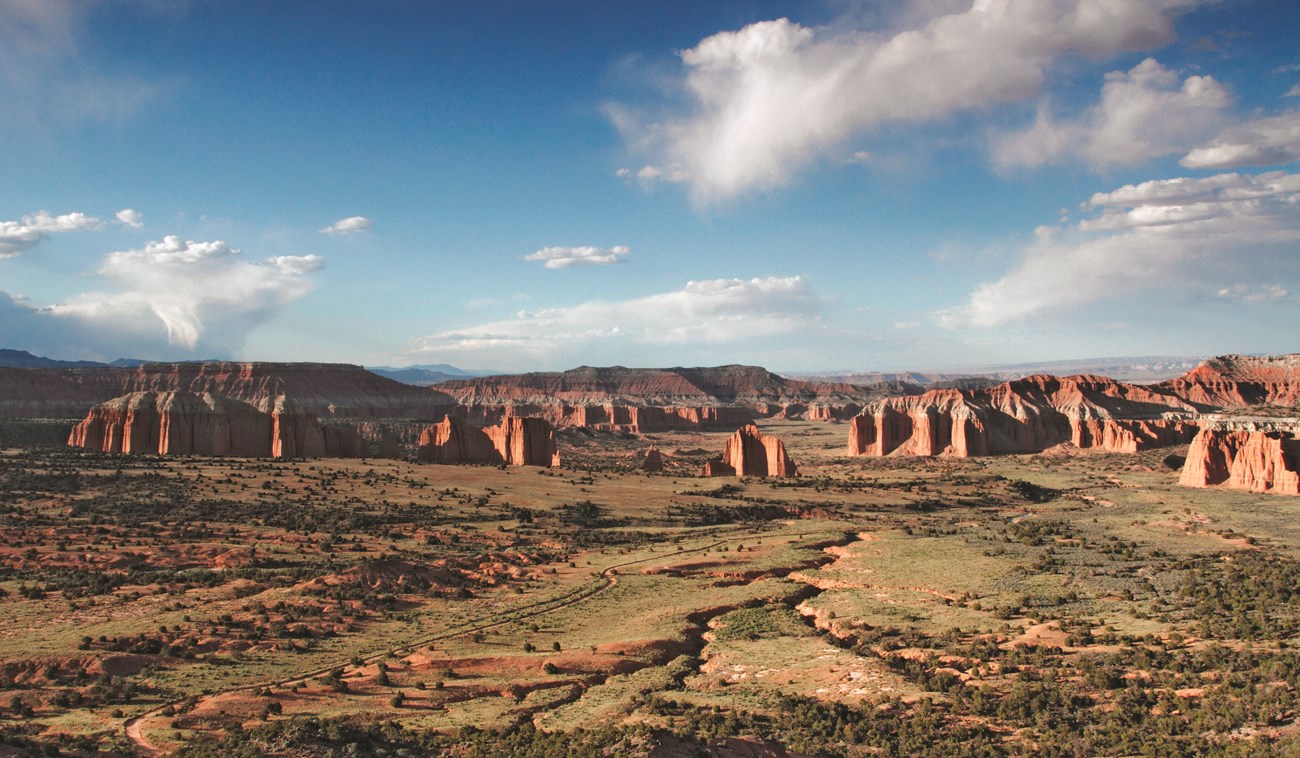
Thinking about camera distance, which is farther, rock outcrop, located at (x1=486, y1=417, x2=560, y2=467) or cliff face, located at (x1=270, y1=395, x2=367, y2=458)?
rock outcrop, located at (x1=486, y1=417, x2=560, y2=467)

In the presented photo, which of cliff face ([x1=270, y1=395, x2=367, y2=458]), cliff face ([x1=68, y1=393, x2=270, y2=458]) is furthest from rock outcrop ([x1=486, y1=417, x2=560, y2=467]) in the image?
cliff face ([x1=68, y1=393, x2=270, y2=458])

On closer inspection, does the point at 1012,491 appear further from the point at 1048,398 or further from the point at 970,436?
the point at 1048,398

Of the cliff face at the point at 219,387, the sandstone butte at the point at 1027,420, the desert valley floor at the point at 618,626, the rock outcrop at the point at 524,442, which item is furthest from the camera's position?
the cliff face at the point at 219,387

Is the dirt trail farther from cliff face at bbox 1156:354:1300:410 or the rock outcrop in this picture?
cliff face at bbox 1156:354:1300:410

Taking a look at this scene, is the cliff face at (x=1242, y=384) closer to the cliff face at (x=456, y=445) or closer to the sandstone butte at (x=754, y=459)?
the sandstone butte at (x=754, y=459)

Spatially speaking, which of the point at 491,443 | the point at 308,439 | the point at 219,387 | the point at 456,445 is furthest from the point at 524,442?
the point at 219,387

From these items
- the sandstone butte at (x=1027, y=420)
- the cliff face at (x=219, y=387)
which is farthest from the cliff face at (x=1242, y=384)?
the cliff face at (x=219, y=387)

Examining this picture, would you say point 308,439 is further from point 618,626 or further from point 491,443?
point 618,626

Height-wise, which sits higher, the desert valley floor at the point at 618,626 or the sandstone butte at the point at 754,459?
the sandstone butte at the point at 754,459
